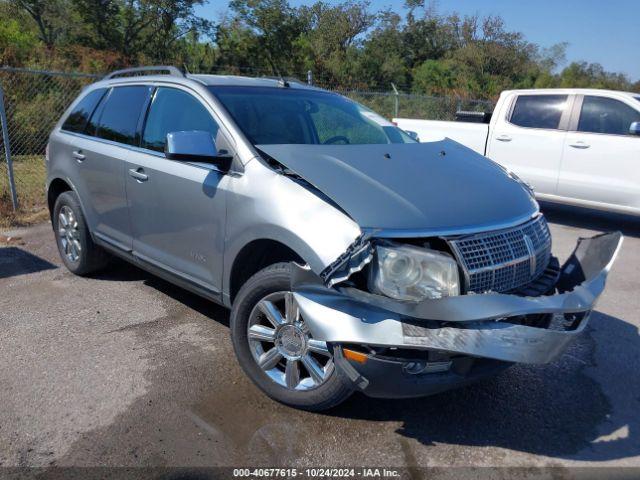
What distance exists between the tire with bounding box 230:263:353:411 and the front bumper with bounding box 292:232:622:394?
0.99 ft

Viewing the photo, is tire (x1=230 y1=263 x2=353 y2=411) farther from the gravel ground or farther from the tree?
the tree

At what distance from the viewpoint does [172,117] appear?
407 centimetres

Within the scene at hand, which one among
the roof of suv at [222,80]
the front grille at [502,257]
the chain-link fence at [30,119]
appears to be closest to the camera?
the front grille at [502,257]

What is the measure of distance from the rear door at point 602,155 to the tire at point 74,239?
6.13m

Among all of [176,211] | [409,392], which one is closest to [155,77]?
[176,211]

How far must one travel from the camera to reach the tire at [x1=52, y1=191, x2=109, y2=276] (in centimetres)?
511

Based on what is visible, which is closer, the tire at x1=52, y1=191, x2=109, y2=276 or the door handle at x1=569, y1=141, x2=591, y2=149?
the tire at x1=52, y1=191, x2=109, y2=276

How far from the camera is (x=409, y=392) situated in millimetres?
2643

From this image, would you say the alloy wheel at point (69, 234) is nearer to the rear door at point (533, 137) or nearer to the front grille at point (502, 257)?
the front grille at point (502, 257)

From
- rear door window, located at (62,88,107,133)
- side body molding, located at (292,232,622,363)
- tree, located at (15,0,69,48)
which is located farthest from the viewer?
tree, located at (15,0,69,48)

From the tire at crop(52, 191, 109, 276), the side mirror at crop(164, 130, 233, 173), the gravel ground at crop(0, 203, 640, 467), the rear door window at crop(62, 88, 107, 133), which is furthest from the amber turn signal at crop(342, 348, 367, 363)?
the rear door window at crop(62, 88, 107, 133)

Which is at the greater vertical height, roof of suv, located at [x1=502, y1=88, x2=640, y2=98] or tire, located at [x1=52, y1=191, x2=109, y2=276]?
roof of suv, located at [x1=502, y1=88, x2=640, y2=98]

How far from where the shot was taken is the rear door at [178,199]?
354cm

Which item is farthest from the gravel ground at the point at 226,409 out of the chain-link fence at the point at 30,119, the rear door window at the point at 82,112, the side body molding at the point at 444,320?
the chain-link fence at the point at 30,119
